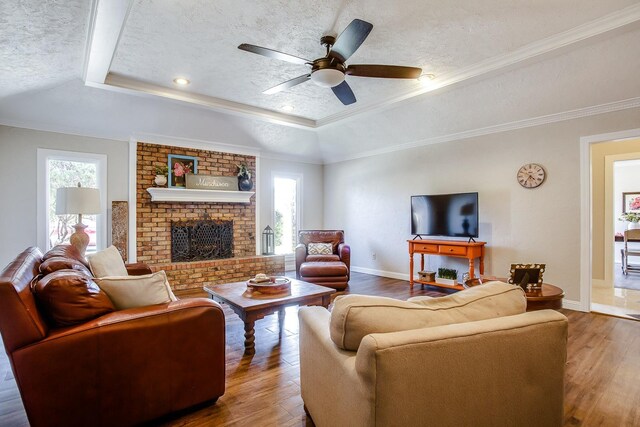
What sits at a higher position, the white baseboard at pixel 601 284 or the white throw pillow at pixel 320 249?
the white throw pillow at pixel 320 249

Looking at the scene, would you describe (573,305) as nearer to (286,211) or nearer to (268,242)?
(268,242)

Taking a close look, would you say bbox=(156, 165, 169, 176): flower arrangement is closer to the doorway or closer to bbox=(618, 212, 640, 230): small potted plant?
the doorway

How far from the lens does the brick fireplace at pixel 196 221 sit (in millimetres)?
5129

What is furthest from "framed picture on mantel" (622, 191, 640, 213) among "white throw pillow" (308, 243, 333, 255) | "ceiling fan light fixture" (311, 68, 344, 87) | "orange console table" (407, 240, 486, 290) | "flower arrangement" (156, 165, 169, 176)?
"flower arrangement" (156, 165, 169, 176)

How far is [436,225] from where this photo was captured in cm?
505

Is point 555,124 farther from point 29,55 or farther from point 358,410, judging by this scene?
point 29,55

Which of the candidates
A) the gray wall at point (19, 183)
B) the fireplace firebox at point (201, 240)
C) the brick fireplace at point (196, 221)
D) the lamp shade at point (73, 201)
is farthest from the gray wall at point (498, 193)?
the gray wall at point (19, 183)

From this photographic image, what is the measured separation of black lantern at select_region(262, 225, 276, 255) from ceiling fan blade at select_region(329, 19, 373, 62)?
4.11 m

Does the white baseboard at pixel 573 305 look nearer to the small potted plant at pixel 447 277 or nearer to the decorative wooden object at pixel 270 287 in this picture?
the small potted plant at pixel 447 277

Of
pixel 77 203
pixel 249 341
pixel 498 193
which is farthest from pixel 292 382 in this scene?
pixel 498 193

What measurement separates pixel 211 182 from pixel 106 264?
10.8 ft

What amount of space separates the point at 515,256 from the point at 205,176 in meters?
4.94

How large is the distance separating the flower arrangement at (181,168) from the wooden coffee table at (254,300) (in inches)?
110

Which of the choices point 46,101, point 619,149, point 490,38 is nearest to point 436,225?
point 490,38
